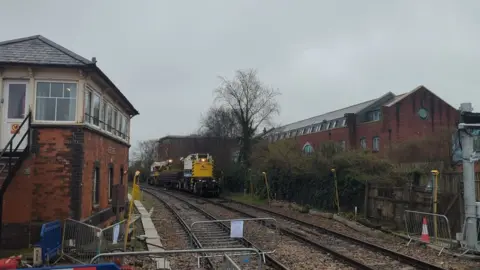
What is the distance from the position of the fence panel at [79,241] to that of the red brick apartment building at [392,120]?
35.2 meters

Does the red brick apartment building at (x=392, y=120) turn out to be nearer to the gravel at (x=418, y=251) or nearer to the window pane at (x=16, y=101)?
the gravel at (x=418, y=251)

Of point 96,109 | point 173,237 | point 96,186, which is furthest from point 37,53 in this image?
point 173,237

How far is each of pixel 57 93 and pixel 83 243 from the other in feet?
14.3

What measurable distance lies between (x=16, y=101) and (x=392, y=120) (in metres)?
40.9

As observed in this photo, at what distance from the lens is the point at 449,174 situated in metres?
13.8

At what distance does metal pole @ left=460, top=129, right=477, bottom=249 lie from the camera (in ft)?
37.1

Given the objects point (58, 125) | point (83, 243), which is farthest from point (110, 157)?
point (83, 243)

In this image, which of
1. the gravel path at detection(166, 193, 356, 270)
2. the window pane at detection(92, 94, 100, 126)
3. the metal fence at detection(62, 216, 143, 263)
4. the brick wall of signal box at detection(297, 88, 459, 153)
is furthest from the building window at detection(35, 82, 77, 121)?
the brick wall of signal box at detection(297, 88, 459, 153)

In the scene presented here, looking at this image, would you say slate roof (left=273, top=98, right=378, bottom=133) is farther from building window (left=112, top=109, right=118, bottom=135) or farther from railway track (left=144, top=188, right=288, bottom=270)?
building window (left=112, top=109, right=118, bottom=135)

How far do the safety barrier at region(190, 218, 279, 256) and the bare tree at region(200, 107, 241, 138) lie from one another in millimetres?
35491

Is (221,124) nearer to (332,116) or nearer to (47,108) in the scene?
(332,116)

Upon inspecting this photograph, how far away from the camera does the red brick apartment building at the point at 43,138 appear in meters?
11.9

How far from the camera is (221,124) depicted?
2343 inches

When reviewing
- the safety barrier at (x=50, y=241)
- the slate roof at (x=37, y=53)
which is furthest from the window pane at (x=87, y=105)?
the safety barrier at (x=50, y=241)
